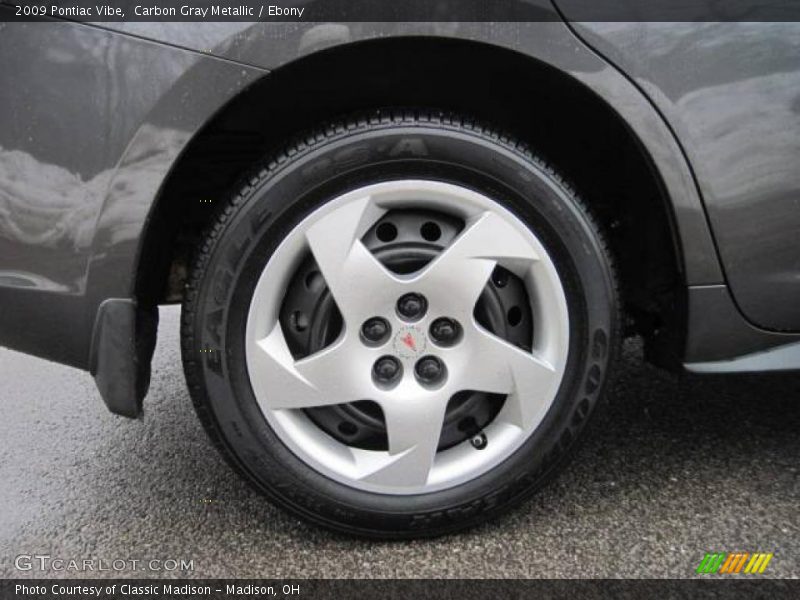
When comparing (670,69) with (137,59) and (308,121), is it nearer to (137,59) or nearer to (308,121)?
(308,121)

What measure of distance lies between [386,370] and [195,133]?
63cm

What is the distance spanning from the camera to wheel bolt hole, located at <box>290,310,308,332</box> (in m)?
1.61

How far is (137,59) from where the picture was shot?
1363 millimetres

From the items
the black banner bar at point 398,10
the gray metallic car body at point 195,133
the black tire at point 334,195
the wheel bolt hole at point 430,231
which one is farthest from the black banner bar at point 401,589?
the black banner bar at point 398,10

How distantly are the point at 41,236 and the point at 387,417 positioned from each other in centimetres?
81

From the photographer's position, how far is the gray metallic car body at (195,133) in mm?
1367

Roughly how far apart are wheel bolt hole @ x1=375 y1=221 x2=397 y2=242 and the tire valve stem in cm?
50

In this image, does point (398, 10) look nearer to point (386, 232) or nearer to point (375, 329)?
point (386, 232)

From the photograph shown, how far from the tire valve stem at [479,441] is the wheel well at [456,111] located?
47cm

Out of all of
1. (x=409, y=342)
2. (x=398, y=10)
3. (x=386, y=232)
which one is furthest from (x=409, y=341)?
(x=398, y=10)

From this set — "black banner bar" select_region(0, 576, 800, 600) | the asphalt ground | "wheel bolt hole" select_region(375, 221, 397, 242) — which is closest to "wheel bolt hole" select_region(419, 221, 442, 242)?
"wheel bolt hole" select_region(375, 221, 397, 242)

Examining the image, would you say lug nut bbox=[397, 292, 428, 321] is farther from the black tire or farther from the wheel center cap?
the black tire

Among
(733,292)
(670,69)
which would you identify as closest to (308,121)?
(670,69)

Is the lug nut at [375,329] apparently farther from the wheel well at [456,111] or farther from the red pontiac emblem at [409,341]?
the wheel well at [456,111]
